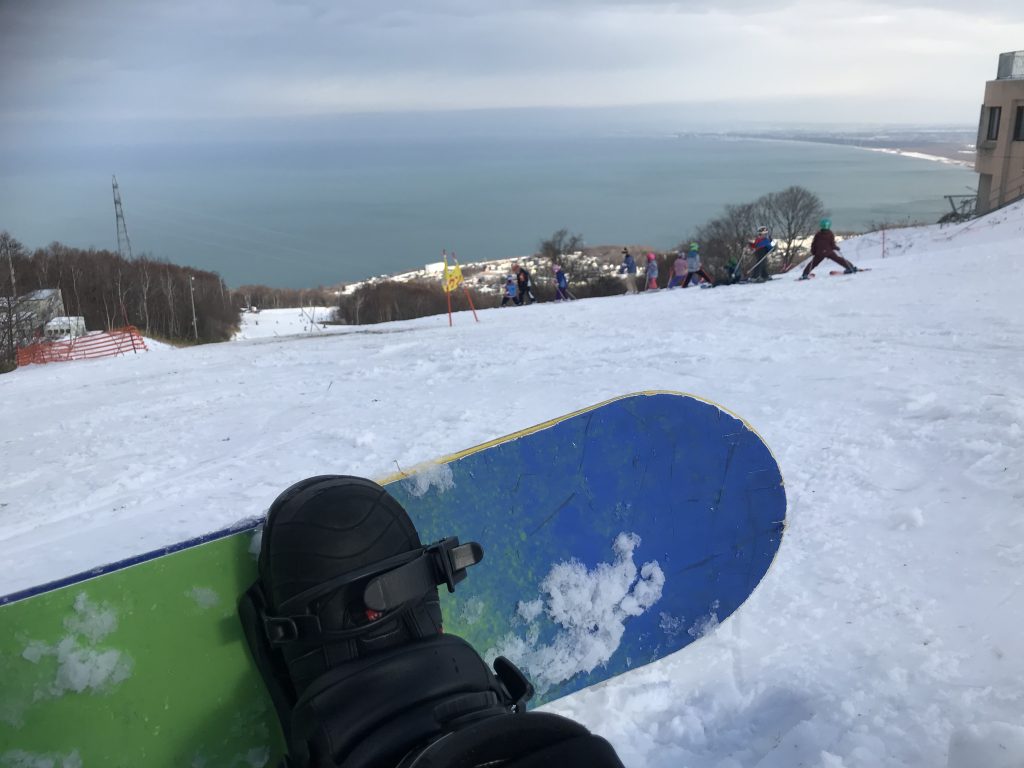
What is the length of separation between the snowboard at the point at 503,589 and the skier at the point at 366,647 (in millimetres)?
182

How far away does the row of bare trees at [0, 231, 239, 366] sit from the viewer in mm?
46469

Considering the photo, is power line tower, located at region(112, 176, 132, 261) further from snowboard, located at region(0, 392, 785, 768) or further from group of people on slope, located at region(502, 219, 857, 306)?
snowboard, located at region(0, 392, 785, 768)

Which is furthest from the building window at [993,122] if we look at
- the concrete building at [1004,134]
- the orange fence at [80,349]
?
the orange fence at [80,349]

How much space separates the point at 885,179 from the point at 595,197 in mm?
52588

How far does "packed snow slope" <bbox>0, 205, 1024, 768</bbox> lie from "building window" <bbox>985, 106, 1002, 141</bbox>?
1211 inches

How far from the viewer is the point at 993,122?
36.0 metres

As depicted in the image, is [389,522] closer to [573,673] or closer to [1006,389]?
[573,673]

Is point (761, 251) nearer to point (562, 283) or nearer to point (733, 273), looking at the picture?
point (733, 273)

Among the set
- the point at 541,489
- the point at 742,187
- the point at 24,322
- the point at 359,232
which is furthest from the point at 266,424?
the point at 742,187

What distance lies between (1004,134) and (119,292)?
53225 mm

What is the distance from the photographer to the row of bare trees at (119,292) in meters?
46.5

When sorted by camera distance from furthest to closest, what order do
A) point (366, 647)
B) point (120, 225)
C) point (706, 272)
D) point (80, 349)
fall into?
point (120, 225), point (80, 349), point (706, 272), point (366, 647)

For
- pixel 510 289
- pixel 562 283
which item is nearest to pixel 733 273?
pixel 562 283

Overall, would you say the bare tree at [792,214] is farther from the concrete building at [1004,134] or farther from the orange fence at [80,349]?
the orange fence at [80,349]
